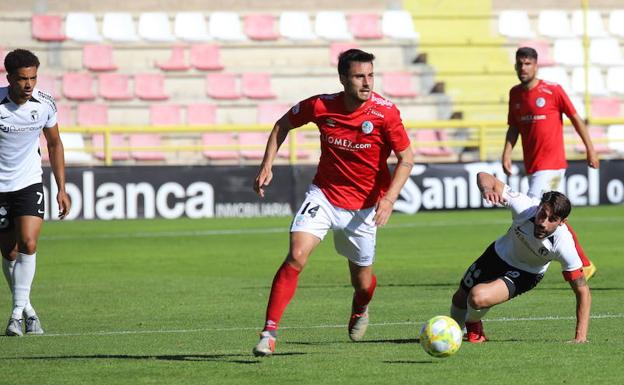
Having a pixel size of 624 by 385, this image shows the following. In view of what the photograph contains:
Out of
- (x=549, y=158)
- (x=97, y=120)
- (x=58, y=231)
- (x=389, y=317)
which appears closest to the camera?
(x=389, y=317)

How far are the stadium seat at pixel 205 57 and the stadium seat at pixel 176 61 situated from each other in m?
0.20

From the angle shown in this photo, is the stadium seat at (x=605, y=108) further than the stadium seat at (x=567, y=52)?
No

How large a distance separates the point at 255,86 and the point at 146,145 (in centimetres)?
279

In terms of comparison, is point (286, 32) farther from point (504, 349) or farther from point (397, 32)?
point (504, 349)

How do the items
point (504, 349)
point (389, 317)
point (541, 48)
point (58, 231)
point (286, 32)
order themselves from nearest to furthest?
point (504, 349) < point (389, 317) < point (58, 231) < point (286, 32) < point (541, 48)

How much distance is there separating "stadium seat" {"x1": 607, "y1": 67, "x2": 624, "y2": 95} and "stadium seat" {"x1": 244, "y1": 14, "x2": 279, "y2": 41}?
27.2 ft

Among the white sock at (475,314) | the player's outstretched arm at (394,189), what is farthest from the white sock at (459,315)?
the player's outstretched arm at (394,189)

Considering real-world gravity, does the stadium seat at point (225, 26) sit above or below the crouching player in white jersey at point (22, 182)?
above

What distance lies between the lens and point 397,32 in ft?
99.0

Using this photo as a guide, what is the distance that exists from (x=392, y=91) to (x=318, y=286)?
15448 mm

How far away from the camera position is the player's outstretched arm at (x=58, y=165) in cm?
1014

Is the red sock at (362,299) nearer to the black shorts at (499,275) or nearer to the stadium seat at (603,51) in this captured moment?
the black shorts at (499,275)

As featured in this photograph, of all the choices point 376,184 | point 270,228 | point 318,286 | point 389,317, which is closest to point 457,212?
Answer: point 270,228

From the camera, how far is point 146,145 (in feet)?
89.7
